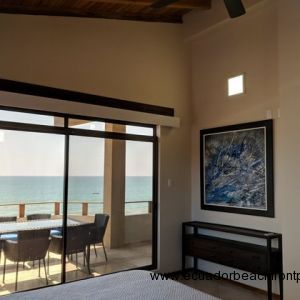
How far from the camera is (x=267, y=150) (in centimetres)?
421

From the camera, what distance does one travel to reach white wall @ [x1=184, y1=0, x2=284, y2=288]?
4.25 meters

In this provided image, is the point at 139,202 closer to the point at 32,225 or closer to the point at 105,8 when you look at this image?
the point at 32,225

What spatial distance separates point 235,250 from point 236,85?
2.34 m

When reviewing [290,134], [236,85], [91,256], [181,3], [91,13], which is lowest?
[91,256]

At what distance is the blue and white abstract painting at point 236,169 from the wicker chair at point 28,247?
2.47 m

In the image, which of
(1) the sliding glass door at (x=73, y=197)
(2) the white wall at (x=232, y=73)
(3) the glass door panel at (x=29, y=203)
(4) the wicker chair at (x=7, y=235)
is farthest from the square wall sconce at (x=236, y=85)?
(4) the wicker chair at (x=7, y=235)

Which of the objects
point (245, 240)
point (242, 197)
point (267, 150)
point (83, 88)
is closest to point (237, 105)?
point (267, 150)

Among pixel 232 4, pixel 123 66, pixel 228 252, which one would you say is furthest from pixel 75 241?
pixel 232 4

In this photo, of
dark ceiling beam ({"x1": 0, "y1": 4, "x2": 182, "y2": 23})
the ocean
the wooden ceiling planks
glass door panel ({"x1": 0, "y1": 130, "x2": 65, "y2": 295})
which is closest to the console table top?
the ocean

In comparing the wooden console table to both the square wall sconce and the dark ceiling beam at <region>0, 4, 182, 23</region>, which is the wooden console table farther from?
the dark ceiling beam at <region>0, 4, 182, 23</region>

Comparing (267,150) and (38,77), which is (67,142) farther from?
(267,150)

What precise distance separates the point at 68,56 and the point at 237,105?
2472 mm

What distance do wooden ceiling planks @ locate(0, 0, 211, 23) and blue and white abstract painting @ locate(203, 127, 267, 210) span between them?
2.00m

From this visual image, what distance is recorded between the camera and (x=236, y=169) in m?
4.58
